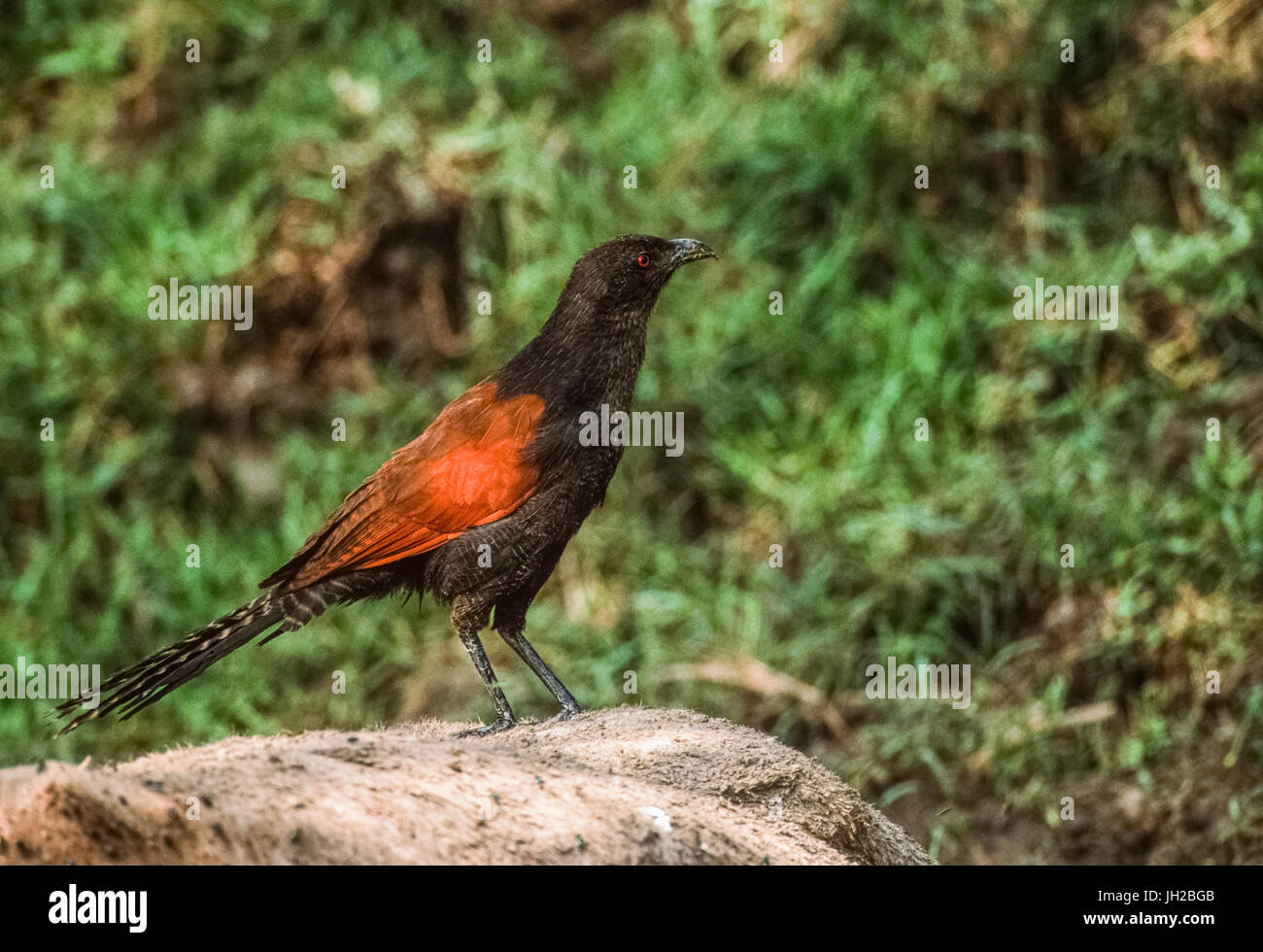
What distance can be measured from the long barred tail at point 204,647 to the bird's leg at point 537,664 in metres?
0.47

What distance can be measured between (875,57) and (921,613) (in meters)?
3.98

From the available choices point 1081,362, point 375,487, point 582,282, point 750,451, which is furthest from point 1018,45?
point 375,487

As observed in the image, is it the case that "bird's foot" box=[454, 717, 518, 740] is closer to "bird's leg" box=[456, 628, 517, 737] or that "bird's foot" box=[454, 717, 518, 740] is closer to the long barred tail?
"bird's leg" box=[456, 628, 517, 737]

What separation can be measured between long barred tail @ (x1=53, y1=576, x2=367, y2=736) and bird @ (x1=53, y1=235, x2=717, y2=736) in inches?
0.4

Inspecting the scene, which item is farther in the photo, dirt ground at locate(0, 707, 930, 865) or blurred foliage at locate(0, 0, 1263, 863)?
blurred foliage at locate(0, 0, 1263, 863)

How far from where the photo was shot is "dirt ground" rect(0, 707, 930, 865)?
309 cm

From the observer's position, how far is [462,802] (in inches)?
140

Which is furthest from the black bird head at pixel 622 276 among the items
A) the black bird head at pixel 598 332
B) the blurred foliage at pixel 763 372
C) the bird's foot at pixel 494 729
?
the blurred foliage at pixel 763 372

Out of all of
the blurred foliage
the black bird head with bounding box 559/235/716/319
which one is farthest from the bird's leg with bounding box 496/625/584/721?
the blurred foliage

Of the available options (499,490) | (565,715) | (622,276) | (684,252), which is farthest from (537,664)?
(684,252)

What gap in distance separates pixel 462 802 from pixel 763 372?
17.1ft

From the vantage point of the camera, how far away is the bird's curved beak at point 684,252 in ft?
14.7

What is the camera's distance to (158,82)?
10.2 metres

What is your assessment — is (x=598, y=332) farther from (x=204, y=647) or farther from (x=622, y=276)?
(x=204, y=647)
